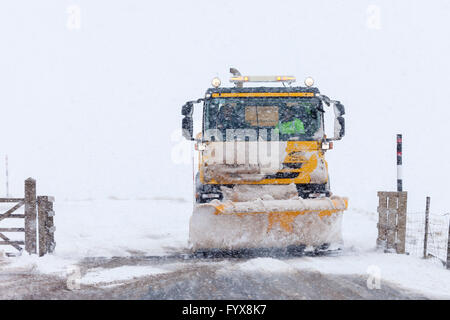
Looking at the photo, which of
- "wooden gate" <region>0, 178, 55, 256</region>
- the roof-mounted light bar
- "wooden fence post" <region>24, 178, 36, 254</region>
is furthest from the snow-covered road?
the roof-mounted light bar

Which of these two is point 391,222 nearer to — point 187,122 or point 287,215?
point 287,215

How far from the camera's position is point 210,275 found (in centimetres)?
630

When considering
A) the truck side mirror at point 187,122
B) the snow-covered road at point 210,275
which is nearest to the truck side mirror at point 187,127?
the truck side mirror at point 187,122

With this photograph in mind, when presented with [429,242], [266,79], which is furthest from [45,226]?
[429,242]

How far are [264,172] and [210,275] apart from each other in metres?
2.62

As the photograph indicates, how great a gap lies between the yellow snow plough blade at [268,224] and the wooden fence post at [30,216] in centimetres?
254

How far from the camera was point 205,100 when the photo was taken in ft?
29.9

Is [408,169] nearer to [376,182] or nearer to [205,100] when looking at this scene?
[376,182]

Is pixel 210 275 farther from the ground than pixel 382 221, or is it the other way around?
pixel 382 221

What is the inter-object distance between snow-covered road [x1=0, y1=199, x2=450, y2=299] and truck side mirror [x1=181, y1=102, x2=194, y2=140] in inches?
75.8

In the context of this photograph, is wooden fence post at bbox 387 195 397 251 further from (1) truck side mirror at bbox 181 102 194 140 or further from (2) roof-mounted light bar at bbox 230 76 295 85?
(1) truck side mirror at bbox 181 102 194 140
